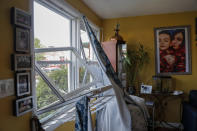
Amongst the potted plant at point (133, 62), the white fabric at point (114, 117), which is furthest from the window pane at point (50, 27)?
the potted plant at point (133, 62)

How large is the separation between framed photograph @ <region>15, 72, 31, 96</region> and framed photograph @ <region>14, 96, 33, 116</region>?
0.05 m

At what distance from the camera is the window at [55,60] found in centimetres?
168

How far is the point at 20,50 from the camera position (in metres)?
1.27

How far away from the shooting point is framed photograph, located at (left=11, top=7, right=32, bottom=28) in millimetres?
1206

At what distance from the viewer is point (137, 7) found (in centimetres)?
311

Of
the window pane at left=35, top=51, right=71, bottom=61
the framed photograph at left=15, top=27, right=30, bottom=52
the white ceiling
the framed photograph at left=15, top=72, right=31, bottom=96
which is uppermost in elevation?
the white ceiling

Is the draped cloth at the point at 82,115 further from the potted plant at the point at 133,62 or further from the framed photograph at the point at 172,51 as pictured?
the framed photograph at the point at 172,51

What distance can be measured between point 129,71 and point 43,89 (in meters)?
2.35

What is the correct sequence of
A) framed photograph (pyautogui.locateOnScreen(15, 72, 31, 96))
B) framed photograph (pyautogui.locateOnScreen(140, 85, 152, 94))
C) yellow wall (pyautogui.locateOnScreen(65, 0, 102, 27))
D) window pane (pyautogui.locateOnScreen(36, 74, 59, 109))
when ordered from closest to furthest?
1. framed photograph (pyautogui.locateOnScreen(15, 72, 31, 96))
2. window pane (pyautogui.locateOnScreen(36, 74, 59, 109))
3. yellow wall (pyautogui.locateOnScreen(65, 0, 102, 27))
4. framed photograph (pyautogui.locateOnScreen(140, 85, 152, 94))

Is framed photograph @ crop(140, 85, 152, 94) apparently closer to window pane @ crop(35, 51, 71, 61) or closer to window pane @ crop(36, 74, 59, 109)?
window pane @ crop(35, 51, 71, 61)

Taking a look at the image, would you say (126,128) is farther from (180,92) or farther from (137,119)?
(180,92)

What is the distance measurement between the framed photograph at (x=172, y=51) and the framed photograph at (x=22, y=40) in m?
2.95

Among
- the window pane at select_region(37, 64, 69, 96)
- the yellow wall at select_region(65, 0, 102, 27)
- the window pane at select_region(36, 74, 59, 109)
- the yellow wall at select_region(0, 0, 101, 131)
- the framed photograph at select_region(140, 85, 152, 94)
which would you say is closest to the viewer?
the yellow wall at select_region(0, 0, 101, 131)

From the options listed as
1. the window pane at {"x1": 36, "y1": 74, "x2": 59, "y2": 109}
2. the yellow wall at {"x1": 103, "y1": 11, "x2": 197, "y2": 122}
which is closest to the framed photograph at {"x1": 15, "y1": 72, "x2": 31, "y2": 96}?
the window pane at {"x1": 36, "y1": 74, "x2": 59, "y2": 109}
